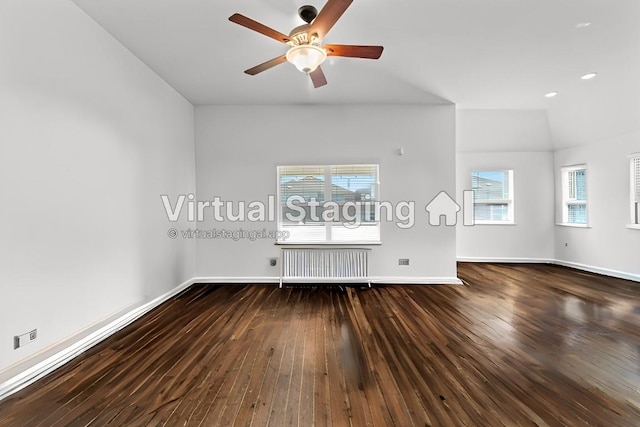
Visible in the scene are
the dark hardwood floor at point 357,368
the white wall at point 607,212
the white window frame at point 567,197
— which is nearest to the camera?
the dark hardwood floor at point 357,368

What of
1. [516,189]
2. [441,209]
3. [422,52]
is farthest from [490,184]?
[422,52]

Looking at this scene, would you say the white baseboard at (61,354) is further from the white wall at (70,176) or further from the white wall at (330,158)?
the white wall at (330,158)

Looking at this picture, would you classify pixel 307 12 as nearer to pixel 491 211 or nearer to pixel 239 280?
pixel 239 280

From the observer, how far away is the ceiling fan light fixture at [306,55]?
6.62 ft

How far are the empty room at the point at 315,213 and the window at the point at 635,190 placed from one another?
26mm

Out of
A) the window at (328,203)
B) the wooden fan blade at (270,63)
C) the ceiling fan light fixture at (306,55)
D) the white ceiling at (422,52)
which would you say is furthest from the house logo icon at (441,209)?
the wooden fan blade at (270,63)

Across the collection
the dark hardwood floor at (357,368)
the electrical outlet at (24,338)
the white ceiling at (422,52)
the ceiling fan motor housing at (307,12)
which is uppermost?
the white ceiling at (422,52)

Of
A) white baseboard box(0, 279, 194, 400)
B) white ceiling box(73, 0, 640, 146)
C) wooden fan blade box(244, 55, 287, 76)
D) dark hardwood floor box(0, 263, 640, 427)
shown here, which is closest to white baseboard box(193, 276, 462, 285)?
dark hardwood floor box(0, 263, 640, 427)

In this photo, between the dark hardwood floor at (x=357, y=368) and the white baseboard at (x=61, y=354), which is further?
the white baseboard at (x=61, y=354)

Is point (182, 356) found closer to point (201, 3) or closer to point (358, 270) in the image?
point (358, 270)

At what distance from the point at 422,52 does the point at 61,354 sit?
14.7 feet

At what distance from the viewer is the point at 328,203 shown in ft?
14.3

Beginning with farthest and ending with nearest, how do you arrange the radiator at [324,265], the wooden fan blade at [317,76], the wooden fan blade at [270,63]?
the radiator at [324,265], the wooden fan blade at [317,76], the wooden fan blade at [270,63]

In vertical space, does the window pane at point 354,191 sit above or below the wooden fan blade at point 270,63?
below
